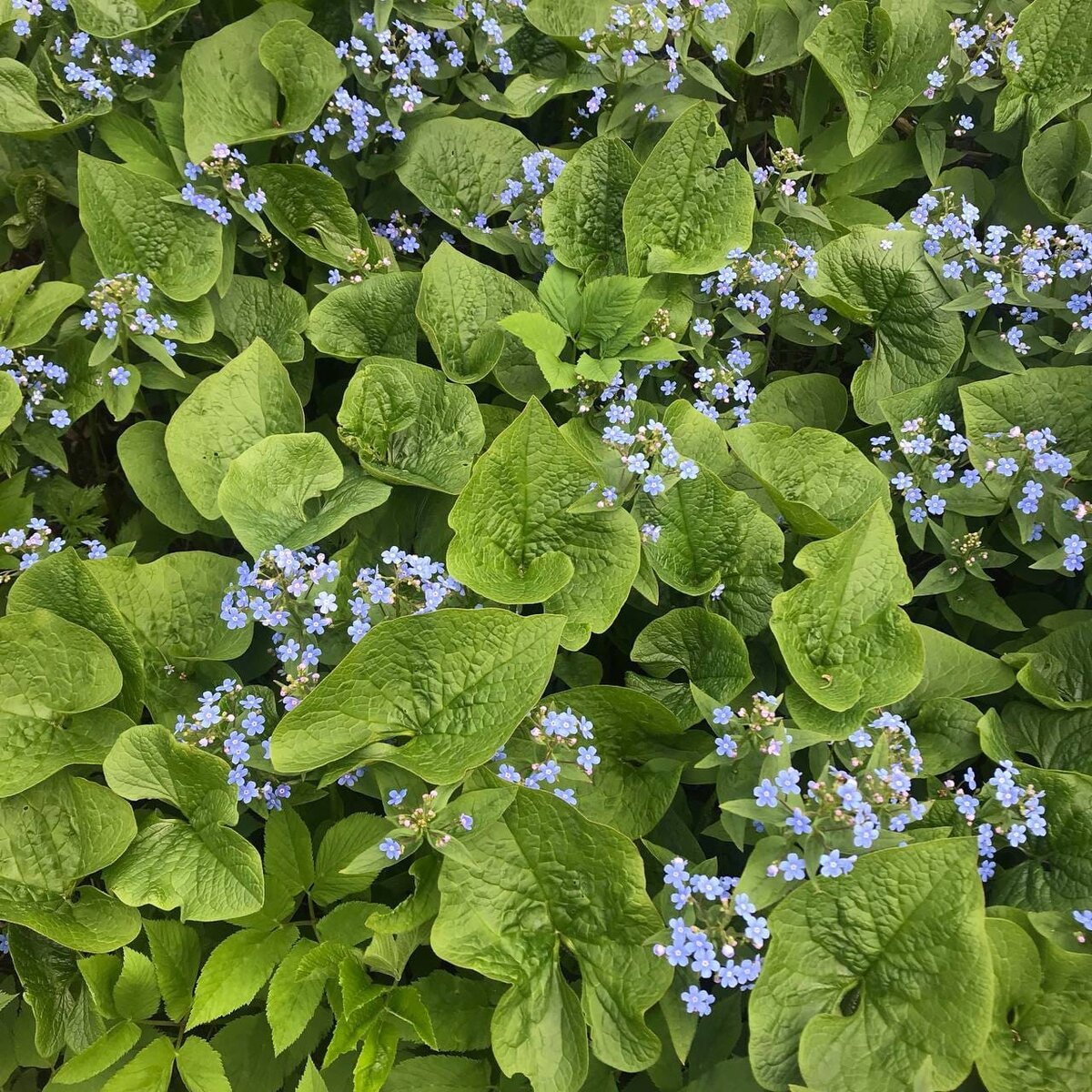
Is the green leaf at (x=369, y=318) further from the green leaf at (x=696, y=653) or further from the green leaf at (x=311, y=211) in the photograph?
the green leaf at (x=696, y=653)

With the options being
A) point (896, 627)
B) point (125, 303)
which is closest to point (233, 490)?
point (125, 303)

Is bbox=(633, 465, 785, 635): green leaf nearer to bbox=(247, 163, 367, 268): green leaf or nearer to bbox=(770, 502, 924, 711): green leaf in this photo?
bbox=(770, 502, 924, 711): green leaf

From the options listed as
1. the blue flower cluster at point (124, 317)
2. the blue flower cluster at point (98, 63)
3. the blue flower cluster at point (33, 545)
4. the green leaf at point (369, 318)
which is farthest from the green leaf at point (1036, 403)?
the blue flower cluster at point (98, 63)

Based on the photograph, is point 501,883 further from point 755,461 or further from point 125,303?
point 125,303

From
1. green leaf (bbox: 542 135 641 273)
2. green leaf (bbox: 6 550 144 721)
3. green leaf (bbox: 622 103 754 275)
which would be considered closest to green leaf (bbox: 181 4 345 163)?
green leaf (bbox: 542 135 641 273)

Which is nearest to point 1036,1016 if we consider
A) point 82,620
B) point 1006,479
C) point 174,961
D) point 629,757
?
point 629,757

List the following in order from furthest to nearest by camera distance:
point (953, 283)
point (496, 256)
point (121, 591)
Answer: point (496, 256)
point (953, 283)
point (121, 591)
